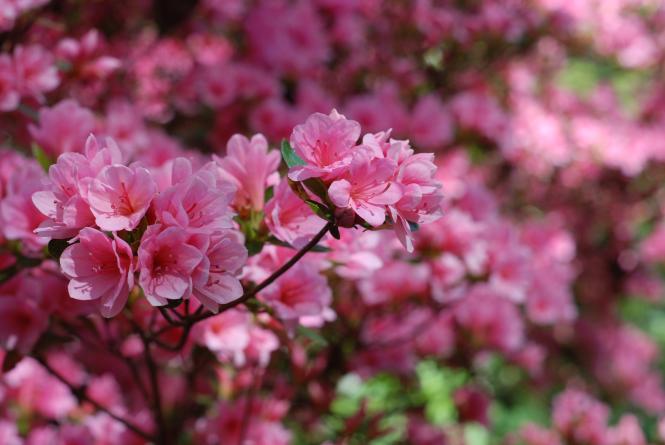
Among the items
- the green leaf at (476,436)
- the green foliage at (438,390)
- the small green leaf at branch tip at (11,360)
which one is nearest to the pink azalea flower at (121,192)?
the small green leaf at branch tip at (11,360)

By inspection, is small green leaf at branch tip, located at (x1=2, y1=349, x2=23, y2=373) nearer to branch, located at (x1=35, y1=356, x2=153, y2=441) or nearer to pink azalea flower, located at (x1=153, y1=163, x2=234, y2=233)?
branch, located at (x1=35, y1=356, x2=153, y2=441)

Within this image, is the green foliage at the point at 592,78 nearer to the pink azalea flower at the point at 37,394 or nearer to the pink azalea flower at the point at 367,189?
the pink azalea flower at the point at 37,394

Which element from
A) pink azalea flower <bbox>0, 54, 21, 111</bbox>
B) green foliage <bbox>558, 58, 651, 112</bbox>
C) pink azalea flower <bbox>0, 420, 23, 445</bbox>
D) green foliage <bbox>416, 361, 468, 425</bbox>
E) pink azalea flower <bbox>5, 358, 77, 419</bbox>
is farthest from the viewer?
green foliage <bbox>558, 58, 651, 112</bbox>

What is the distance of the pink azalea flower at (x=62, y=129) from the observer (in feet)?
3.49

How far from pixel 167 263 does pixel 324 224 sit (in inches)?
8.7

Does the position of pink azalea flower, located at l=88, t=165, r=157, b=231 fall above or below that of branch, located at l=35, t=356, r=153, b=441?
above

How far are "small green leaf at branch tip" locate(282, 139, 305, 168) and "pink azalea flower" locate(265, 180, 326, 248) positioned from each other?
0.24ft

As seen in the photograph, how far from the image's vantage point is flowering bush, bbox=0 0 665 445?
29.3 inches

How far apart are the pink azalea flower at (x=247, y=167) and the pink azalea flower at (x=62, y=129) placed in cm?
30

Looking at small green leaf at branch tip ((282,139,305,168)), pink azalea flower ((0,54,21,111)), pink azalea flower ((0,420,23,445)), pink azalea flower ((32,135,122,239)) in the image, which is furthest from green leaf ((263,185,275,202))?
pink azalea flower ((0,420,23,445))

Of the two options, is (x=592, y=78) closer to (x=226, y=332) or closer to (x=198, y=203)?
(x=226, y=332)

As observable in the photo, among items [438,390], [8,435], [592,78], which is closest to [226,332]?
[8,435]

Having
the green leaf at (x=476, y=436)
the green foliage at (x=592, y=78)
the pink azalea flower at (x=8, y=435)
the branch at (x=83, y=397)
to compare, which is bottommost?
the green leaf at (x=476, y=436)

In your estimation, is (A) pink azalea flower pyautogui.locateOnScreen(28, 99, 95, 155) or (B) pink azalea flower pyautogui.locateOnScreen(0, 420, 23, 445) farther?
(B) pink azalea flower pyautogui.locateOnScreen(0, 420, 23, 445)
